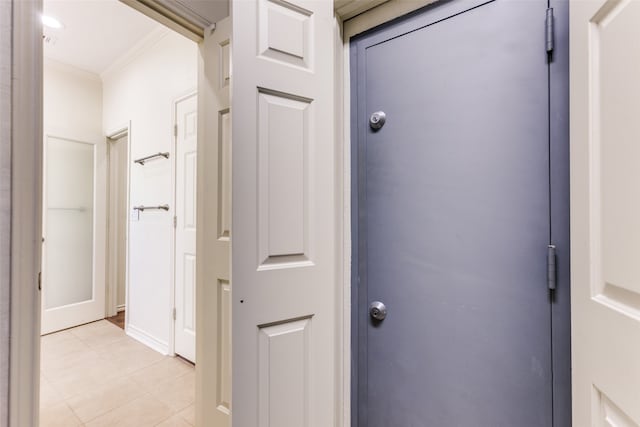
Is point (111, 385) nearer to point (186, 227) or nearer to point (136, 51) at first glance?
point (186, 227)

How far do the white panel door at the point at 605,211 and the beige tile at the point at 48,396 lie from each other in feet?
8.80

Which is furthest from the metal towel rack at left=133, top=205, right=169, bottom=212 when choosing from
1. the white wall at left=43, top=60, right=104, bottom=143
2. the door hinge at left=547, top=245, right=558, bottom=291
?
the door hinge at left=547, top=245, right=558, bottom=291

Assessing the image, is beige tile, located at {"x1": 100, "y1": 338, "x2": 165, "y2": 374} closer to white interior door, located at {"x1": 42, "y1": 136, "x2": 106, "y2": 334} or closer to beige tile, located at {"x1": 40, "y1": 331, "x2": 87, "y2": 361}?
beige tile, located at {"x1": 40, "y1": 331, "x2": 87, "y2": 361}

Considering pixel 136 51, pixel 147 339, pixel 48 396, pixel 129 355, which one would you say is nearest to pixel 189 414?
pixel 48 396

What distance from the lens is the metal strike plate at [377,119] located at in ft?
3.68

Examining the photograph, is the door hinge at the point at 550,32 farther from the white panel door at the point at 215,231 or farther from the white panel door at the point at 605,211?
the white panel door at the point at 215,231

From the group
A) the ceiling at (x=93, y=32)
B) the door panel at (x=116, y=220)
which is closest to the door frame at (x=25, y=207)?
the ceiling at (x=93, y=32)

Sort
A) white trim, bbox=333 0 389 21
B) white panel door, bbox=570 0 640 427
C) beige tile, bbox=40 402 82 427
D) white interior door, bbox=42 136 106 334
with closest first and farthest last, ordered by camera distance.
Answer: white panel door, bbox=570 0 640 427 < white trim, bbox=333 0 389 21 < beige tile, bbox=40 402 82 427 < white interior door, bbox=42 136 106 334

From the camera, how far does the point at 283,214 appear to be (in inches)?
37.4

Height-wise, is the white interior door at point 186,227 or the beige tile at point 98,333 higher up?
the white interior door at point 186,227

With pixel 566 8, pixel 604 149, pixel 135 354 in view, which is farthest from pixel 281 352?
pixel 135 354

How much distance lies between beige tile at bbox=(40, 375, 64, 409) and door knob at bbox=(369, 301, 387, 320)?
7.11 feet

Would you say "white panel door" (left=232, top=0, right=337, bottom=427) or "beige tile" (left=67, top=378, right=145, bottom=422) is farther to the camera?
"beige tile" (left=67, top=378, right=145, bottom=422)

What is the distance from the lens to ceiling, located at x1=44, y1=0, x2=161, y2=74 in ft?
7.20
